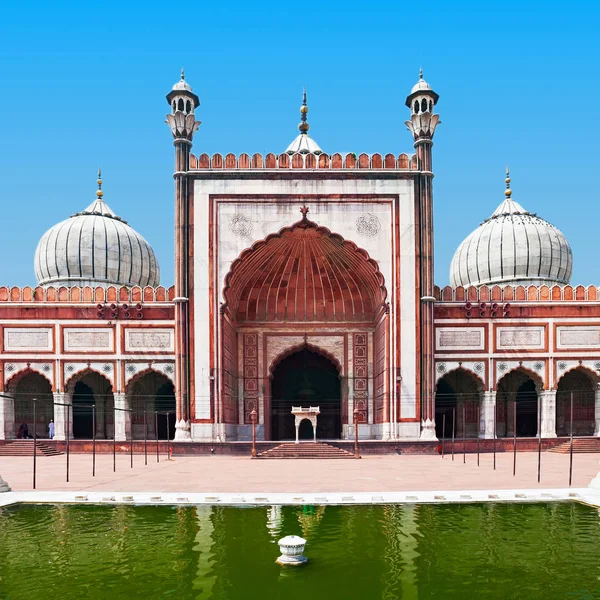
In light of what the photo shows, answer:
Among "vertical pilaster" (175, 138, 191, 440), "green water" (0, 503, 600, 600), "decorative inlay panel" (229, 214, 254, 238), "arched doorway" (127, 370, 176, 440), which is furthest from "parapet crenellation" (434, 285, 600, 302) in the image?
"green water" (0, 503, 600, 600)

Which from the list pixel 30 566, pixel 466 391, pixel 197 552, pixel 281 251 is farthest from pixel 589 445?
pixel 30 566

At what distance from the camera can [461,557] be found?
611 centimetres


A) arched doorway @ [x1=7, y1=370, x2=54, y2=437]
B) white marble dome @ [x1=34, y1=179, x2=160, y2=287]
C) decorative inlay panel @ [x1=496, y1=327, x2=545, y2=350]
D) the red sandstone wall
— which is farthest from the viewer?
white marble dome @ [x1=34, y1=179, x2=160, y2=287]

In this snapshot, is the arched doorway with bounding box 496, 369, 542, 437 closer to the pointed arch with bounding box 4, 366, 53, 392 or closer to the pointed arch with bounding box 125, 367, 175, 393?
the pointed arch with bounding box 125, 367, 175, 393

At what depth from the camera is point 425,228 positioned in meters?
18.6

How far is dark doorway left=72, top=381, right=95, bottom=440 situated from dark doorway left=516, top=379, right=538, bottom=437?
12776mm

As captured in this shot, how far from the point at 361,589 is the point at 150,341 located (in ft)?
48.8

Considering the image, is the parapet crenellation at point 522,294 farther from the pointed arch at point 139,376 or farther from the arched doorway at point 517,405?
the pointed arch at point 139,376

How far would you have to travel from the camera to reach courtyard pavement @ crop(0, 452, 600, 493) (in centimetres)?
1002

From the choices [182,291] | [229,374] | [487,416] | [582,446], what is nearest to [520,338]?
[487,416]

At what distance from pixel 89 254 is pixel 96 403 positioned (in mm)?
5845

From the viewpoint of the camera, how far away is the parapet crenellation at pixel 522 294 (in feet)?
63.8

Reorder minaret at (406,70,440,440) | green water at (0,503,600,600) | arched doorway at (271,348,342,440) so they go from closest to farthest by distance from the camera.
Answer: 1. green water at (0,503,600,600)
2. minaret at (406,70,440,440)
3. arched doorway at (271,348,342,440)

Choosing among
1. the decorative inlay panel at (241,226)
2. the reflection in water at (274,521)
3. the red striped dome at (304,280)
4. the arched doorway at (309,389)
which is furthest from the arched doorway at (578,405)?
the reflection in water at (274,521)
